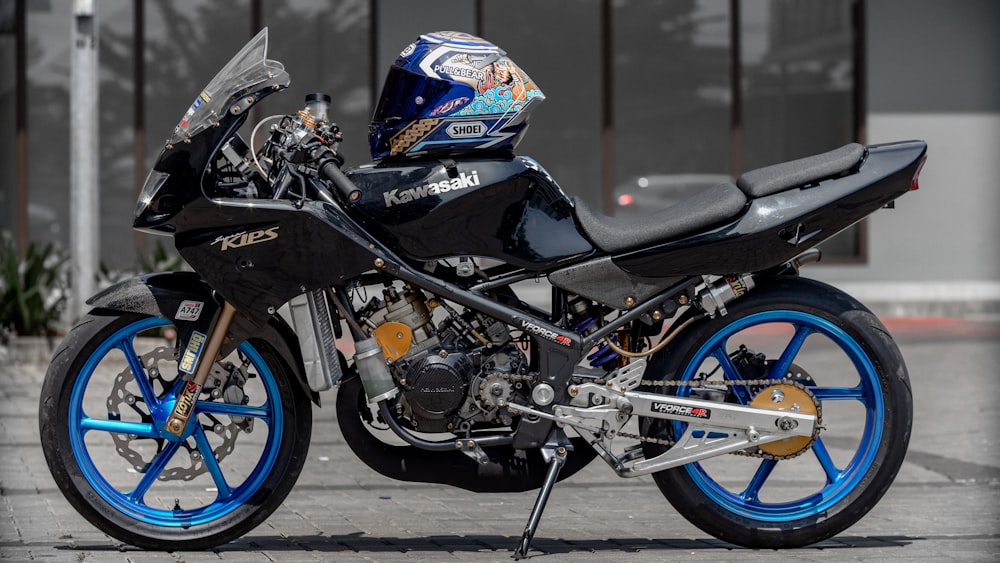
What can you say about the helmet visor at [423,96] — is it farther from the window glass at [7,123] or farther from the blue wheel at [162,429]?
the window glass at [7,123]

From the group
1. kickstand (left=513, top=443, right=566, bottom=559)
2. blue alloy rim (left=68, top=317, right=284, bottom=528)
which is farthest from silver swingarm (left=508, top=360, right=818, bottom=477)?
blue alloy rim (left=68, top=317, right=284, bottom=528)

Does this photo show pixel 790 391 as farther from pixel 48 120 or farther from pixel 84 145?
pixel 48 120

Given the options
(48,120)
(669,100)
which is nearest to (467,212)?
(48,120)

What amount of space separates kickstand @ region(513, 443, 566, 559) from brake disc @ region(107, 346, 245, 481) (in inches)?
43.4

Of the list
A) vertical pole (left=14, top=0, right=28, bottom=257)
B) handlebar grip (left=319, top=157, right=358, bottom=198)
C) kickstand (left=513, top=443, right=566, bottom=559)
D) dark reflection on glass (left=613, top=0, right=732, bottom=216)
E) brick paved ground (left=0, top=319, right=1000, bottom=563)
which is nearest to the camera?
handlebar grip (left=319, top=157, right=358, bottom=198)

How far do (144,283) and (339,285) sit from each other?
0.72 meters

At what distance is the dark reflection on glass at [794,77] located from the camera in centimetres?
1681

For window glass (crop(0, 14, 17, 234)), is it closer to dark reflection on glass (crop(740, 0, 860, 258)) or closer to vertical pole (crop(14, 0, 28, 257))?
vertical pole (crop(14, 0, 28, 257))

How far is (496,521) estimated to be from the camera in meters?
5.88

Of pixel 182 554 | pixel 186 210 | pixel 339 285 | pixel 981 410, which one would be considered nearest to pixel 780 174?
pixel 339 285

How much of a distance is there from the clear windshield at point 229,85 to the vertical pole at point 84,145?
23.6ft

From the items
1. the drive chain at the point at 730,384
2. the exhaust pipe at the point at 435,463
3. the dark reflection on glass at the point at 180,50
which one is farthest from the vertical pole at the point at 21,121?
the drive chain at the point at 730,384

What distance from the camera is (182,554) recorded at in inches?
203

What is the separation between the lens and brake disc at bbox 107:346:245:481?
5156mm
